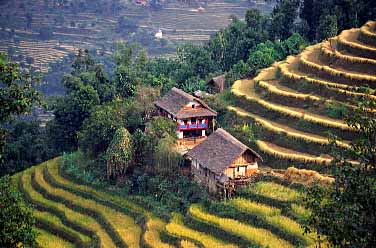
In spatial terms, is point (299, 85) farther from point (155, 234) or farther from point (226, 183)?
point (155, 234)

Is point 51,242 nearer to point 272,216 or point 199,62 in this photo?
point 272,216

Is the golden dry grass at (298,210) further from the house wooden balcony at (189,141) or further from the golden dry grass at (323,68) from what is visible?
the house wooden balcony at (189,141)

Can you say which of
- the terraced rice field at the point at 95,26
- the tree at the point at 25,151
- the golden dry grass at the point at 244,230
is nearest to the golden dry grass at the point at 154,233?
the golden dry grass at the point at 244,230

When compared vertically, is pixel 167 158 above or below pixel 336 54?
below

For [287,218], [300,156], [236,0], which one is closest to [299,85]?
[300,156]

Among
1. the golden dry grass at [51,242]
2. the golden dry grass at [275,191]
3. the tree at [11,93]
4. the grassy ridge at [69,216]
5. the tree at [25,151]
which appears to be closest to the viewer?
the tree at [11,93]

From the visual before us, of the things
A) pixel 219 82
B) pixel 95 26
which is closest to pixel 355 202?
pixel 219 82
